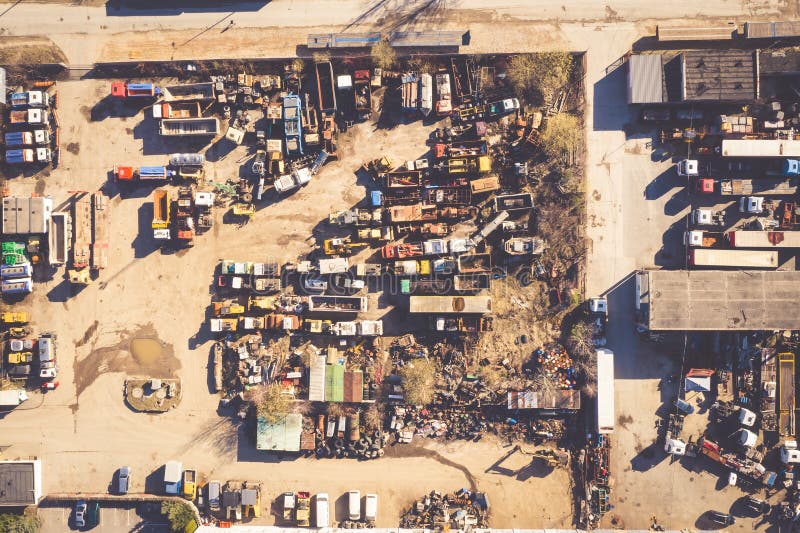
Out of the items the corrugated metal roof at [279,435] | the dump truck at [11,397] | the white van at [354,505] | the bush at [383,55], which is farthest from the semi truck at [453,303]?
the dump truck at [11,397]

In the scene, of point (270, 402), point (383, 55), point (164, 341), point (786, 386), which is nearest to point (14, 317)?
point (164, 341)

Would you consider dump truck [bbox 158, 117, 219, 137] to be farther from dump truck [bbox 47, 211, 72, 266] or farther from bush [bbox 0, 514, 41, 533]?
bush [bbox 0, 514, 41, 533]

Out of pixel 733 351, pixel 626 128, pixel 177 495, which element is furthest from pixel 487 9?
pixel 177 495

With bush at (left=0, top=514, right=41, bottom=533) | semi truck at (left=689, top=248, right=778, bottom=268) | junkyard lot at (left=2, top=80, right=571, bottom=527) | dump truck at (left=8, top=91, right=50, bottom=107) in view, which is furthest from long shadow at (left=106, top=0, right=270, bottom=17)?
bush at (left=0, top=514, right=41, bottom=533)

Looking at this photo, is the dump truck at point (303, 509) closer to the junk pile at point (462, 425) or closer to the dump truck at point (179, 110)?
the junk pile at point (462, 425)

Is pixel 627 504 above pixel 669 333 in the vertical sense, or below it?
below

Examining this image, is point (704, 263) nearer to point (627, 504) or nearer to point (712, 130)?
point (712, 130)
